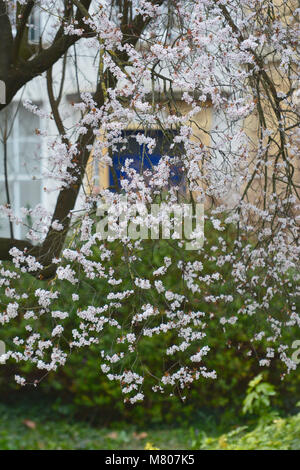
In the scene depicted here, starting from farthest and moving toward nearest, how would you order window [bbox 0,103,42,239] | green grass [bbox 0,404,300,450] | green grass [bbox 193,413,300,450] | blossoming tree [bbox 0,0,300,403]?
1. window [bbox 0,103,42,239]
2. green grass [bbox 0,404,300,450]
3. green grass [bbox 193,413,300,450]
4. blossoming tree [bbox 0,0,300,403]

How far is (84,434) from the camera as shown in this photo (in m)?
5.81

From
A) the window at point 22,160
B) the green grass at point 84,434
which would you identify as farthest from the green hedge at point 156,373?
the window at point 22,160

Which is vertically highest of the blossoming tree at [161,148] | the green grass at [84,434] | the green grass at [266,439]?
the blossoming tree at [161,148]

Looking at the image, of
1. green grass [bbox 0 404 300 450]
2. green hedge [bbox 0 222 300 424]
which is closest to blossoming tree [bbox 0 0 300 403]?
green hedge [bbox 0 222 300 424]

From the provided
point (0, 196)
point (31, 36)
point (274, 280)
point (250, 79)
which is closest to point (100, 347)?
point (274, 280)

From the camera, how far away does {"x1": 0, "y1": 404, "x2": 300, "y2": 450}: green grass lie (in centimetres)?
547

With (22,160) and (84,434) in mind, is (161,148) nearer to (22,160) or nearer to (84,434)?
(84,434)

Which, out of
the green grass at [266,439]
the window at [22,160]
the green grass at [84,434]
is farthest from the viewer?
the window at [22,160]

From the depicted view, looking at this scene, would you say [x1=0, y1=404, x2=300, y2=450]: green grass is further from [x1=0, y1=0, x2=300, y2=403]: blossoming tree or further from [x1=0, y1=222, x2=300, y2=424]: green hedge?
[x1=0, y1=0, x2=300, y2=403]: blossoming tree

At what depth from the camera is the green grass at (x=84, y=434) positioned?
5469 mm

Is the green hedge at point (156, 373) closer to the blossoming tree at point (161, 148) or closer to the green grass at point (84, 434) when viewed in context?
the green grass at point (84, 434)

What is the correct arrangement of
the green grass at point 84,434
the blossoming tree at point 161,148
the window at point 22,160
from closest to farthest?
the blossoming tree at point 161,148
the green grass at point 84,434
the window at point 22,160
